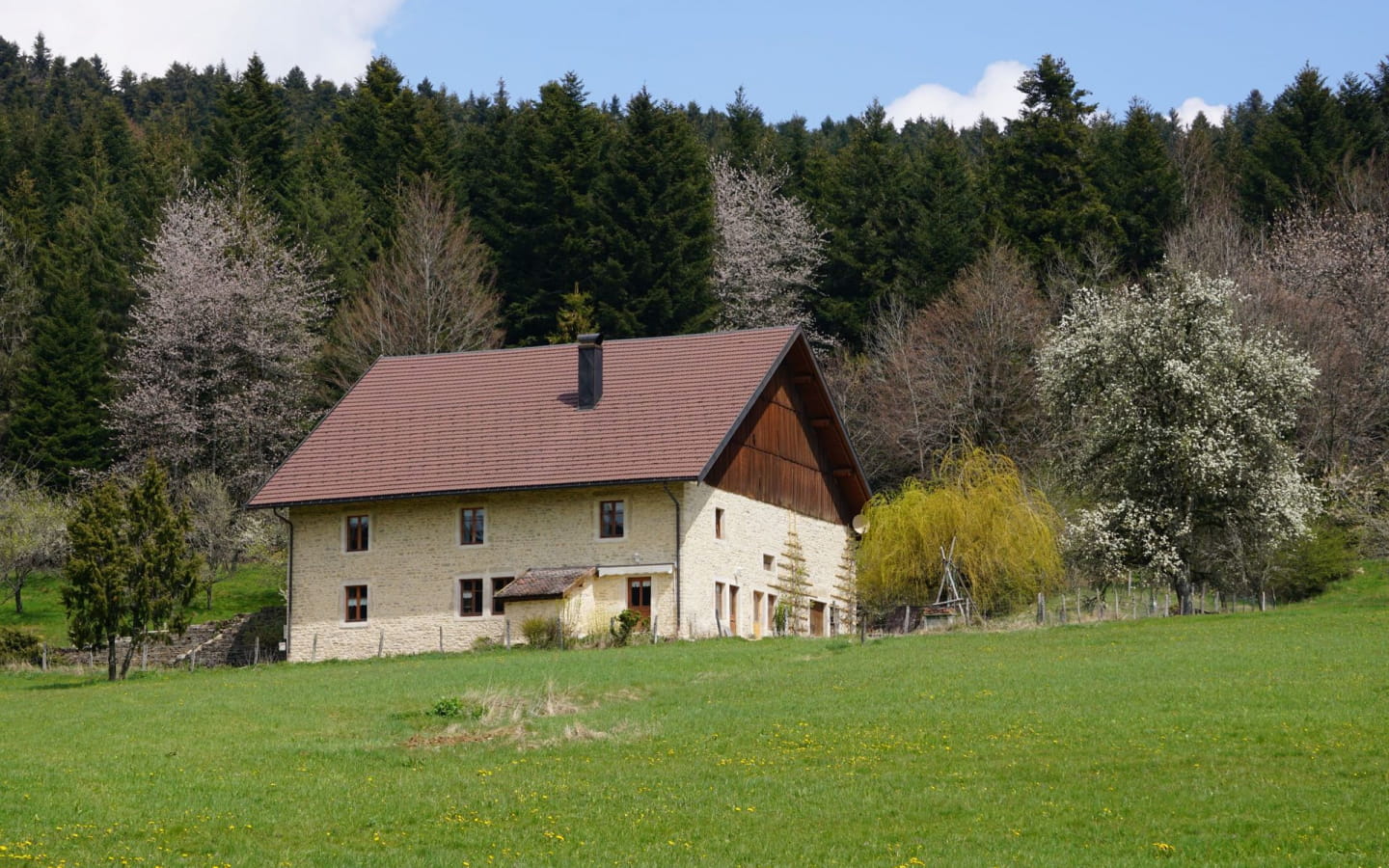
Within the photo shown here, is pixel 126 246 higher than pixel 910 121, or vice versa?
pixel 910 121

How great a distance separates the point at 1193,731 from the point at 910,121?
104095 mm

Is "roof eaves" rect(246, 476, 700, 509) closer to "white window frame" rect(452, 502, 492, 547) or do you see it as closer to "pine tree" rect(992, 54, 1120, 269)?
"white window frame" rect(452, 502, 492, 547)

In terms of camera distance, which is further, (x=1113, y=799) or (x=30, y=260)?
(x=30, y=260)

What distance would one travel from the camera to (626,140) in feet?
239

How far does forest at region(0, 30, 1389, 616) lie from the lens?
66.2 metres

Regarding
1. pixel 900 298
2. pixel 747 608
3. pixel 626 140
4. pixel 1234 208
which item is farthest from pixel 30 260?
pixel 1234 208

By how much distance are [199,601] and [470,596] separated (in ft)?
52.8

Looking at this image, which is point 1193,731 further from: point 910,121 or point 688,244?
point 910,121

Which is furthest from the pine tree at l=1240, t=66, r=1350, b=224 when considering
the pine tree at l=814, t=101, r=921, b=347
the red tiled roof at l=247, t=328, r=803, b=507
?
the red tiled roof at l=247, t=328, r=803, b=507

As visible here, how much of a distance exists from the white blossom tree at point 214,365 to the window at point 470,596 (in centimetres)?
2264

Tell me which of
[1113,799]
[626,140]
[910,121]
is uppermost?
[910,121]

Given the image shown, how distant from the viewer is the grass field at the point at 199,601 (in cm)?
5446

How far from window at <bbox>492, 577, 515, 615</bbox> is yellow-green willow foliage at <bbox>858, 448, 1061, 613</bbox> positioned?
1254 centimetres

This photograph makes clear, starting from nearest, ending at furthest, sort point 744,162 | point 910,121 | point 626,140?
point 626,140
point 744,162
point 910,121
